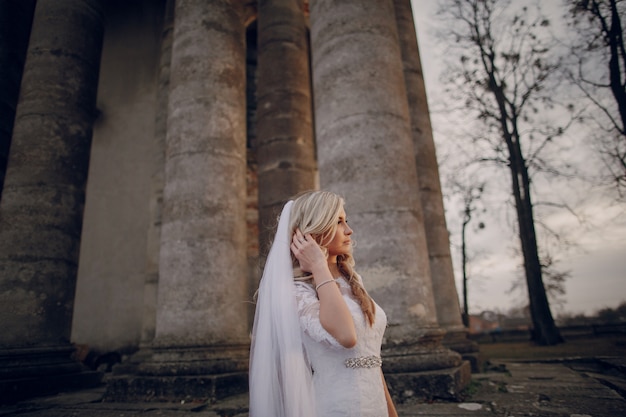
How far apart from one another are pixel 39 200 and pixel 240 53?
4459 mm

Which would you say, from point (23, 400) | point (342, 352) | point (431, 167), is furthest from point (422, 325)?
point (23, 400)

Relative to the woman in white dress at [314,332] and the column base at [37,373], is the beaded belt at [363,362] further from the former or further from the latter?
the column base at [37,373]

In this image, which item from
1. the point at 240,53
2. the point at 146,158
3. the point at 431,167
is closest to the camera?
the point at 240,53

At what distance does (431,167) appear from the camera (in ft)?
28.0

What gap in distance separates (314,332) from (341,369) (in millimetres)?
243

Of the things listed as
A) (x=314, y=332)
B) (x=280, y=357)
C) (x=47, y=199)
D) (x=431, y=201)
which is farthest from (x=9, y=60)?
(x=314, y=332)

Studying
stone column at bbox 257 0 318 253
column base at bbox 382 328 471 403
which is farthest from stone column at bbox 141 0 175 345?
column base at bbox 382 328 471 403

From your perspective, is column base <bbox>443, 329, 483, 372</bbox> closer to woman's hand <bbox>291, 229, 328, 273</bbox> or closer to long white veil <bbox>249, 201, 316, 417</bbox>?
long white veil <bbox>249, 201, 316, 417</bbox>

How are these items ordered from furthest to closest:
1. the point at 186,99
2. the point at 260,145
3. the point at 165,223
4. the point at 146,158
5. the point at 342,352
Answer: the point at 146,158, the point at 260,145, the point at 186,99, the point at 165,223, the point at 342,352

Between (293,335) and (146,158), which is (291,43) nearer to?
(146,158)

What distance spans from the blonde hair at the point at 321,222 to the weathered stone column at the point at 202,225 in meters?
3.75

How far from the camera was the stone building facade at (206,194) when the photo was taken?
4.60 metres

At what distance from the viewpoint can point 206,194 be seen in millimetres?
6074

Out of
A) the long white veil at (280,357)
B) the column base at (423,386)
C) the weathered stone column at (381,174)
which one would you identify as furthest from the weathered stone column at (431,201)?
the long white veil at (280,357)
